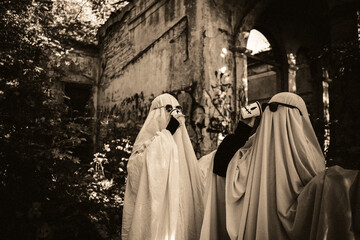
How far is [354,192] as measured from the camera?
2.05 meters

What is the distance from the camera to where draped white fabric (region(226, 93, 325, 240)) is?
2.36 metres

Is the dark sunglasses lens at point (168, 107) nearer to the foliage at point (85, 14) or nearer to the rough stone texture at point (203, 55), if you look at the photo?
the rough stone texture at point (203, 55)

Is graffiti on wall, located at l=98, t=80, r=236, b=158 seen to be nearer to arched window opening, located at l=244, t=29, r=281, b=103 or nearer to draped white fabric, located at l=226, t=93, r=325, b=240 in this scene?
draped white fabric, located at l=226, t=93, r=325, b=240

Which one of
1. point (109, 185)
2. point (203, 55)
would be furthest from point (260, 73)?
point (109, 185)

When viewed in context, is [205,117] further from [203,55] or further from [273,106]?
[273,106]

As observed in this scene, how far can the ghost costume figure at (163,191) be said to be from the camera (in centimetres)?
308

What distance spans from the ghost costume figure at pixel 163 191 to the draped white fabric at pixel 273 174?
679mm

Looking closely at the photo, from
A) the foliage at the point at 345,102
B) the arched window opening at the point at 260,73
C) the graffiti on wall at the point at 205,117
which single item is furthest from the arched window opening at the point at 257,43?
the foliage at the point at 345,102

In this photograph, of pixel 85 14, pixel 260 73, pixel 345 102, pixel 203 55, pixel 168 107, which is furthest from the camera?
pixel 260 73

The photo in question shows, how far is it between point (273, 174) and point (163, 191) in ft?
A: 3.81

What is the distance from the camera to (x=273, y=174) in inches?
97.8

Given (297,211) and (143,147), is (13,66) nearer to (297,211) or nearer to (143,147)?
(143,147)

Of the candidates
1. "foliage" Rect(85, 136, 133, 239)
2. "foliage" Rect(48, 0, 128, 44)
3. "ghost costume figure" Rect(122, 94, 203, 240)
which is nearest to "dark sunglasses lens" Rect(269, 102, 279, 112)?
"ghost costume figure" Rect(122, 94, 203, 240)

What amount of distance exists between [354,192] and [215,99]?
15.1 ft
